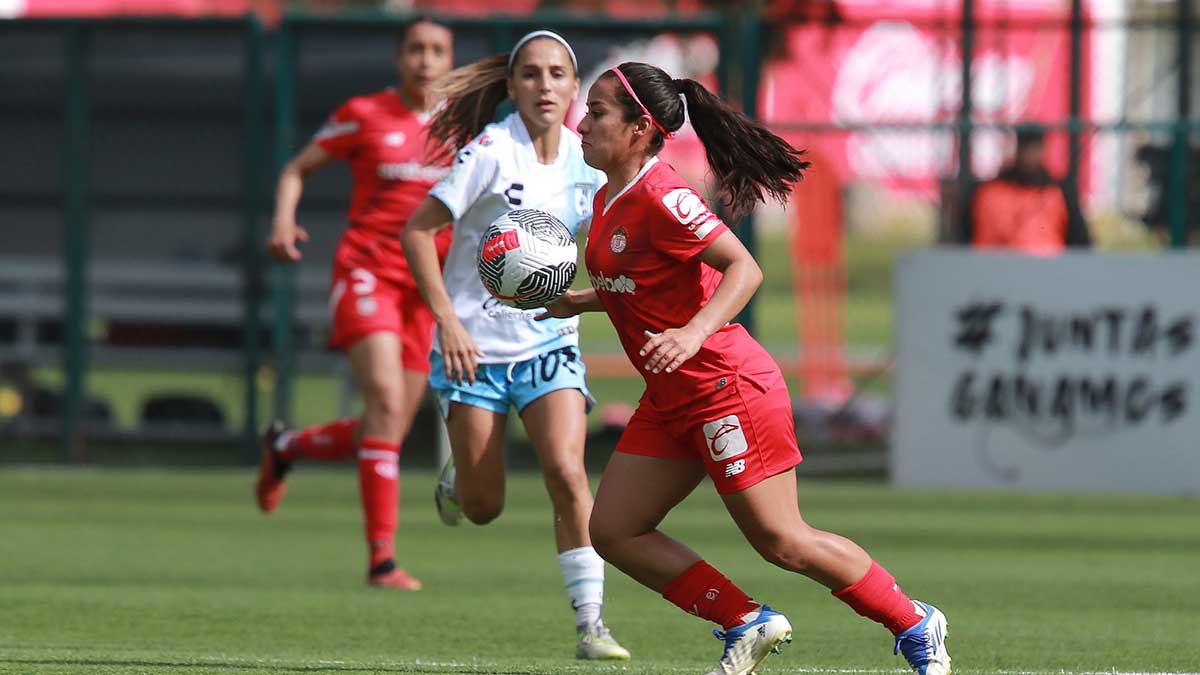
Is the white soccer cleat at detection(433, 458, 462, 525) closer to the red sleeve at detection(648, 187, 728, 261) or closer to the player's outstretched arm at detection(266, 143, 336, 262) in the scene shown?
the player's outstretched arm at detection(266, 143, 336, 262)

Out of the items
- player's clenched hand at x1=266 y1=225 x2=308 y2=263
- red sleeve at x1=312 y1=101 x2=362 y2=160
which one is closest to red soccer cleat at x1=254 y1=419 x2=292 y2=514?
player's clenched hand at x1=266 y1=225 x2=308 y2=263

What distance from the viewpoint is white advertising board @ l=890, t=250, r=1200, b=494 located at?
43.5 ft

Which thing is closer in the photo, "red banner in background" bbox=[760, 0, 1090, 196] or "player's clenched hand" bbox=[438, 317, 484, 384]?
"player's clenched hand" bbox=[438, 317, 484, 384]

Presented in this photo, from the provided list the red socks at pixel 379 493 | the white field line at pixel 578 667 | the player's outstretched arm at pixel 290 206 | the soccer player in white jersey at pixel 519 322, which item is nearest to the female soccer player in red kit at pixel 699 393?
the white field line at pixel 578 667

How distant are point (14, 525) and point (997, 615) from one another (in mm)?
5849

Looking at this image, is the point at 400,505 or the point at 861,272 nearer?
the point at 400,505

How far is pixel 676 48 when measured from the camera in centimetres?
1572

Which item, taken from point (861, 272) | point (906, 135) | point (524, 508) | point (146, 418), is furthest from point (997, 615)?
point (861, 272)

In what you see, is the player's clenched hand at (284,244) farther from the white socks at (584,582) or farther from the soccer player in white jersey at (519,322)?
the white socks at (584,582)

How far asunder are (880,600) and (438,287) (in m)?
2.08

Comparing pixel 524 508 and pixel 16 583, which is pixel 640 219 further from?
pixel 524 508

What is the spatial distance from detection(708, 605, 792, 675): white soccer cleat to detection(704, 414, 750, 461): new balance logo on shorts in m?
0.49

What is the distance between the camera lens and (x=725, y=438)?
5.52 m

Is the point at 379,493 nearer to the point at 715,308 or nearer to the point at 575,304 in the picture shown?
the point at 575,304
